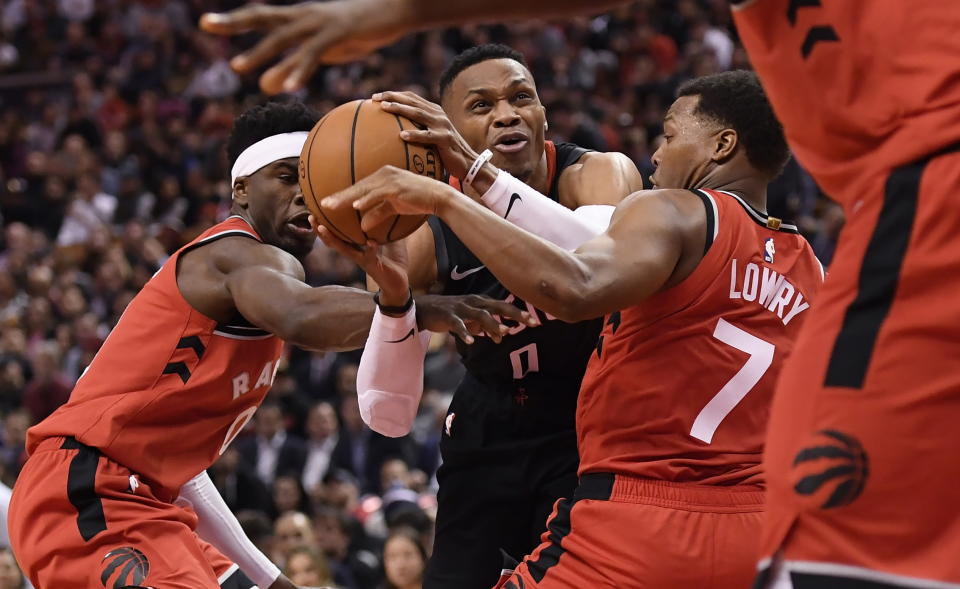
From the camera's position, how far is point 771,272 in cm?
337

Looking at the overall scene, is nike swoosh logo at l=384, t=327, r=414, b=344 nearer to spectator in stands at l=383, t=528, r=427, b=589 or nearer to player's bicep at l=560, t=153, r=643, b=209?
player's bicep at l=560, t=153, r=643, b=209

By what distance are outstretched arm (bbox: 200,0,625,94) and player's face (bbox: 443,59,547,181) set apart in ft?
6.99

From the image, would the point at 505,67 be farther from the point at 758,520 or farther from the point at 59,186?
the point at 59,186

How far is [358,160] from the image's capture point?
3.61m

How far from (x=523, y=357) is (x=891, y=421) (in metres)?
2.32

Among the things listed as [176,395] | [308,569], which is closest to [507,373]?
[176,395]

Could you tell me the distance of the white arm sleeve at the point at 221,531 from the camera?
4875 mm

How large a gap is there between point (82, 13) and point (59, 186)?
15.2 ft

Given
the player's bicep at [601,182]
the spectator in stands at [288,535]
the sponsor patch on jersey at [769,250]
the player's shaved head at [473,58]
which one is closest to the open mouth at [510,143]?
the player's bicep at [601,182]

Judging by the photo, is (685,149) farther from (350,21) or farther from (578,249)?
(350,21)

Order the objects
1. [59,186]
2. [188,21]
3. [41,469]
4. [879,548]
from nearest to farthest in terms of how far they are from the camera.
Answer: [879,548] < [41,469] < [59,186] < [188,21]

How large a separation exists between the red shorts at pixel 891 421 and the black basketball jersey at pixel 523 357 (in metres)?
2.16

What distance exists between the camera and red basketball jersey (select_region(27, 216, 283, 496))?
167 inches

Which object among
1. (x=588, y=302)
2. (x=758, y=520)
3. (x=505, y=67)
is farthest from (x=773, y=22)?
(x=505, y=67)
